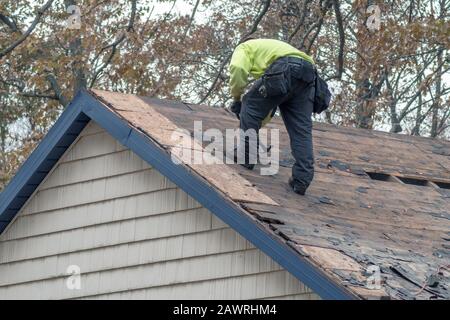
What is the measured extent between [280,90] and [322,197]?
42.4 inches

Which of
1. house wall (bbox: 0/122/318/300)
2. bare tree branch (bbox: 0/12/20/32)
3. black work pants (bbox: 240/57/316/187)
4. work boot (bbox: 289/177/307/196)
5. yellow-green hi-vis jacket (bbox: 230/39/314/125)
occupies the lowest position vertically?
house wall (bbox: 0/122/318/300)

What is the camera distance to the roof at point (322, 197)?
8.30 meters

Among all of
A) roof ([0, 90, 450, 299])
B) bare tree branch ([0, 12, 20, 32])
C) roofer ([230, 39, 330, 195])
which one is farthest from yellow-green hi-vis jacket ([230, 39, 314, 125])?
bare tree branch ([0, 12, 20, 32])

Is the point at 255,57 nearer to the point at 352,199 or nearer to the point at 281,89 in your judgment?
the point at 281,89

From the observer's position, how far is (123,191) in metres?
10.2

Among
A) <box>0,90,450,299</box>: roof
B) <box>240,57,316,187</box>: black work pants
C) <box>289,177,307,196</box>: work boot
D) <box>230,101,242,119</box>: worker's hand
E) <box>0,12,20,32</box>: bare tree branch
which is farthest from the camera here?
<box>0,12,20,32</box>: bare tree branch

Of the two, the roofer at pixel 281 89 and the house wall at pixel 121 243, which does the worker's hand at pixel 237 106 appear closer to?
the roofer at pixel 281 89

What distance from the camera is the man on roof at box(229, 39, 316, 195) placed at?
980 cm

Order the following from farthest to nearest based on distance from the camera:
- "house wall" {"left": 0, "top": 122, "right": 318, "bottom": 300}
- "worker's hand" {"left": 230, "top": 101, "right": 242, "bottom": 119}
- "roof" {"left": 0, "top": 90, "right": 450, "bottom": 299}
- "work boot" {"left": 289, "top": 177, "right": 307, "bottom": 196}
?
"worker's hand" {"left": 230, "top": 101, "right": 242, "bottom": 119}
"work boot" {"left": 289, "top": 177, "right": 307, "bottom": 196}
"house wall" {"left": 0, "top": 122, "right": 318, "bottom": 300}
"roof" {"left": 0, "top": 90, "right": 450, "bottom": 299}

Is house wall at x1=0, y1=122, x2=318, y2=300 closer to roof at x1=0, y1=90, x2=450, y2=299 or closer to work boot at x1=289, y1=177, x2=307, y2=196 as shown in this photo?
roof at x1=0, y1=90, x2=450, y2=299

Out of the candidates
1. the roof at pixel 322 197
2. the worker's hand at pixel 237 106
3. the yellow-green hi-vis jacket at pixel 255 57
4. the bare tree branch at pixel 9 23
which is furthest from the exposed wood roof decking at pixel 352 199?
the bare tree branch at pixel 9 23

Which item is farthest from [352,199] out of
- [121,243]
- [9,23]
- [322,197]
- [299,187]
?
[9,23]

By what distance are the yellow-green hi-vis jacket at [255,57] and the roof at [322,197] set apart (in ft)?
2.51

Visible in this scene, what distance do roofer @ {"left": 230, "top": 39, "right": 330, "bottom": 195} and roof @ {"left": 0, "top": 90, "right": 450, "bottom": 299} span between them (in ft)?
1.22
